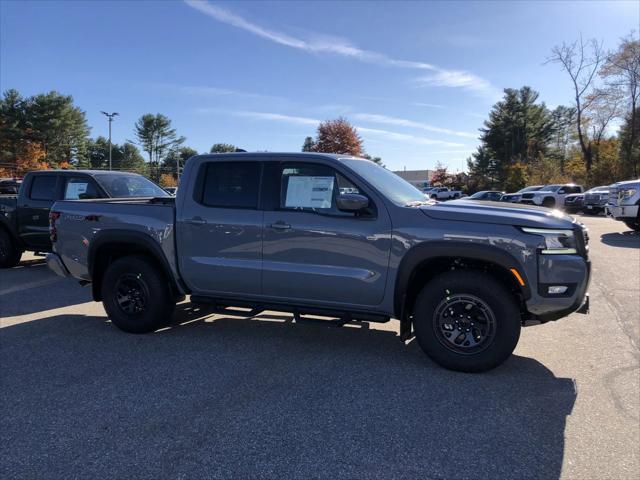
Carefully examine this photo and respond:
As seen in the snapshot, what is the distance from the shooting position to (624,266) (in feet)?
31.1

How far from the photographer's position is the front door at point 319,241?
4.35 m

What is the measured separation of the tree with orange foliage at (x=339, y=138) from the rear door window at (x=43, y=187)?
A: 146ft

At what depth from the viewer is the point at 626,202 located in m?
14.0

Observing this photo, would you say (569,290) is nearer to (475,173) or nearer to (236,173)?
(236,173)

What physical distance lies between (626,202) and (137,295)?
13983mm

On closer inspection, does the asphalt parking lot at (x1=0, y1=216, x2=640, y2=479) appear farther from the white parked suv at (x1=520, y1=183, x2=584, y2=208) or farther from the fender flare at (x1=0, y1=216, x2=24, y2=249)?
the white parked suv at (x1=520, y1=183, x2=584, y2=208)

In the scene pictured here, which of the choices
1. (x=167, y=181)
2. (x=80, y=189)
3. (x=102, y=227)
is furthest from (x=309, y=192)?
(x=167, y=181)

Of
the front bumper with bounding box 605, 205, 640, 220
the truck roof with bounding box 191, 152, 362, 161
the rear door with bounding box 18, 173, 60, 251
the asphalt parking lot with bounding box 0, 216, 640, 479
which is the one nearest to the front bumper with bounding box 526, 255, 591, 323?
the asphalt parking lot with bounding box 0, 216, 640, 479

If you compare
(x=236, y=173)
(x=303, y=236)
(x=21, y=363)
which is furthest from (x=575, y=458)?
(x=21, y=363)

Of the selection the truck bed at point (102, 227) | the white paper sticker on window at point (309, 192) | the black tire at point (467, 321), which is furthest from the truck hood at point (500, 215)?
the truck bed at point (102, 227)

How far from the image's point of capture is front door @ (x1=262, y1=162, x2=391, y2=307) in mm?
4348

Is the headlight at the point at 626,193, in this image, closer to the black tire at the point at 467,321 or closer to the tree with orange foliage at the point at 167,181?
the black tire at the point at 467,321

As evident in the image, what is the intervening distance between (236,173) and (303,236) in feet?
3.52

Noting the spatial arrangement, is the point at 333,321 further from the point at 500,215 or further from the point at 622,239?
the point at 622,239
